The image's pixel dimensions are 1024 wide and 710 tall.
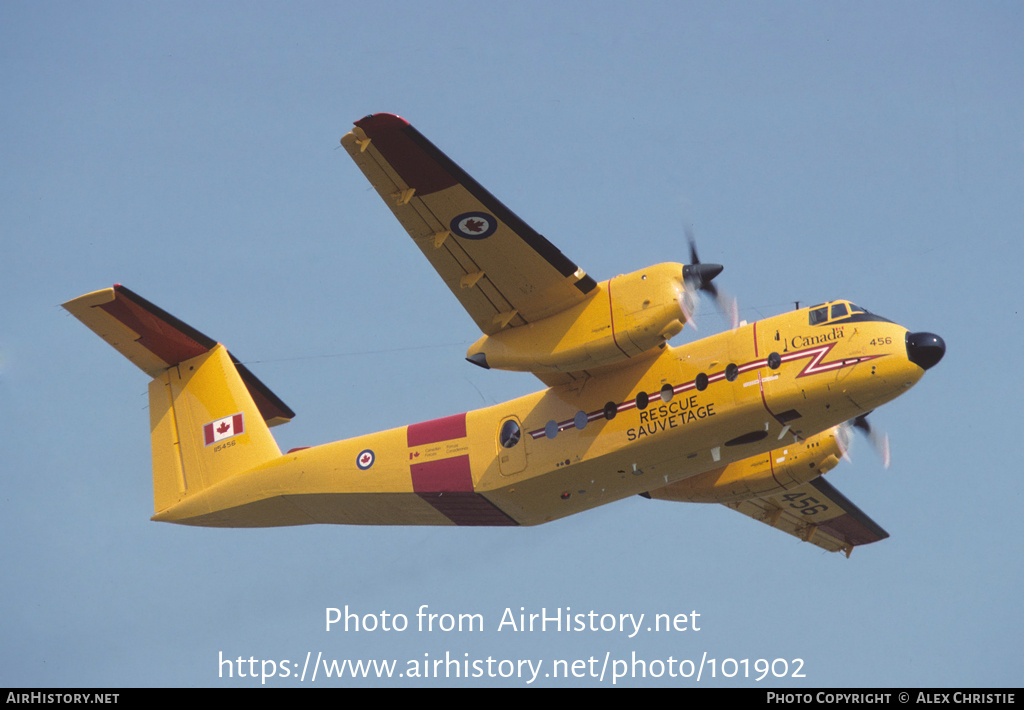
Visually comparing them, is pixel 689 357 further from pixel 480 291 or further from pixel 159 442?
pixel 159 442

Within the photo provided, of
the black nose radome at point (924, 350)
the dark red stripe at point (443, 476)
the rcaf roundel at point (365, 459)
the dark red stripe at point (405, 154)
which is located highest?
the dark red stripe at point (405, 154)

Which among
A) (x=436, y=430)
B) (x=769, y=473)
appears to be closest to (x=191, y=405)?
(x=436, y=430)

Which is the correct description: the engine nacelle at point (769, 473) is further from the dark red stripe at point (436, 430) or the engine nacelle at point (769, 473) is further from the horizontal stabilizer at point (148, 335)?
the horizontal stabilizer at point (148, 335)

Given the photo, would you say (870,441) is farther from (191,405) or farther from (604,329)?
(191,405)

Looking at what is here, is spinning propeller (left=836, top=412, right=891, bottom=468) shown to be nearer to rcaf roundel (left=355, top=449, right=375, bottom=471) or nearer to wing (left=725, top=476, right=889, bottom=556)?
wing (left=725, top=476, right=889, bottom=556)

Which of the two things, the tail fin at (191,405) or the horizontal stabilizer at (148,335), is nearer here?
the horizontal stabilizer at (148,335)

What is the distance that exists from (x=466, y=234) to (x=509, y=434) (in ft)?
10.3

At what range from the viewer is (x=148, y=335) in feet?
58.0

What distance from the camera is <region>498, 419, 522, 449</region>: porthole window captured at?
1565 cm

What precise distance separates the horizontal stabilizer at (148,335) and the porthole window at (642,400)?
705 cm

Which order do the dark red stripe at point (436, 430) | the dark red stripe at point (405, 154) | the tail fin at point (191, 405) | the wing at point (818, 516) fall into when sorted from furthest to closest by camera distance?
the wing at point (818, 516) → the tail fin at point (191, 405) → the dark red stripe at point (436, 430) → the dark red stripe at point (405, 154)

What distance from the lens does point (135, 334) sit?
1748 cm

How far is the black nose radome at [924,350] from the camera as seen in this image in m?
13.7

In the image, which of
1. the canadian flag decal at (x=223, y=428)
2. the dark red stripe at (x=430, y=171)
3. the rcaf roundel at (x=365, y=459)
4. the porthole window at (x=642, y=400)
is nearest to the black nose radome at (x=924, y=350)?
the porthole window at (x=642, y=400)
